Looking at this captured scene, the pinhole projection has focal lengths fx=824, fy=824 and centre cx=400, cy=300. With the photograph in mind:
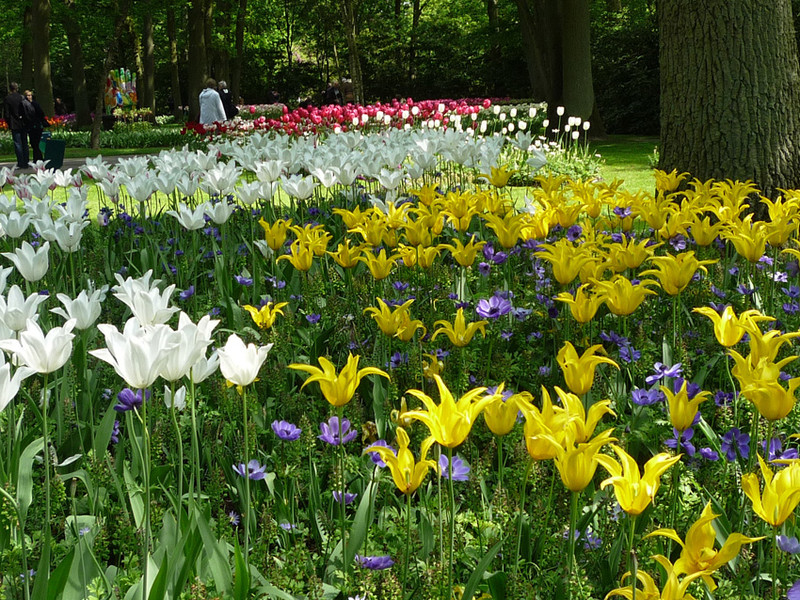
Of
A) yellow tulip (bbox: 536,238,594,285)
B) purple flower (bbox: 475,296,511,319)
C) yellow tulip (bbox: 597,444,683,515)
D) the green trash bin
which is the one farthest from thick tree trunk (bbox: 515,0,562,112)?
yellow tulip (bbox: 597,444,683,515)

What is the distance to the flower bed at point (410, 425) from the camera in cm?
157

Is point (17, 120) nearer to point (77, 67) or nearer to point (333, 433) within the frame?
point (77, 67)

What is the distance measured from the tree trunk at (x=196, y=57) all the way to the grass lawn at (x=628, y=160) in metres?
11.5

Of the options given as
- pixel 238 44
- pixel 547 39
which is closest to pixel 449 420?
pixel 547 39

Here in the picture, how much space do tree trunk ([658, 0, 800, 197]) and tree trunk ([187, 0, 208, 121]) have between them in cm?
1985

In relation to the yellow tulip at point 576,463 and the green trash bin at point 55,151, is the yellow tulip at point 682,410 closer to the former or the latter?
the yellow tulip at point 576,463

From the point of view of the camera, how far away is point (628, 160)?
14.8m

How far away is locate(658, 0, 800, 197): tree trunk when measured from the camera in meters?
5.30

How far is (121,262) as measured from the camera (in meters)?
4.88

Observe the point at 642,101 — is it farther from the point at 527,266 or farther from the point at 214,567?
the point at 214,567

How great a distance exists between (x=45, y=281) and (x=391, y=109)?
855cm

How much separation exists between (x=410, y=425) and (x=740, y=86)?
13.1 feet

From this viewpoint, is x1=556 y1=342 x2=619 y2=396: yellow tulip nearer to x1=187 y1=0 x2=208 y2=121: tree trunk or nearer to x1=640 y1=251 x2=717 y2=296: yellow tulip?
x1=640 y1=251 x2=717 y2=296: yellow tulip

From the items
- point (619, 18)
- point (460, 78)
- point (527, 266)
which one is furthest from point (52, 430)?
point (460, 78)
